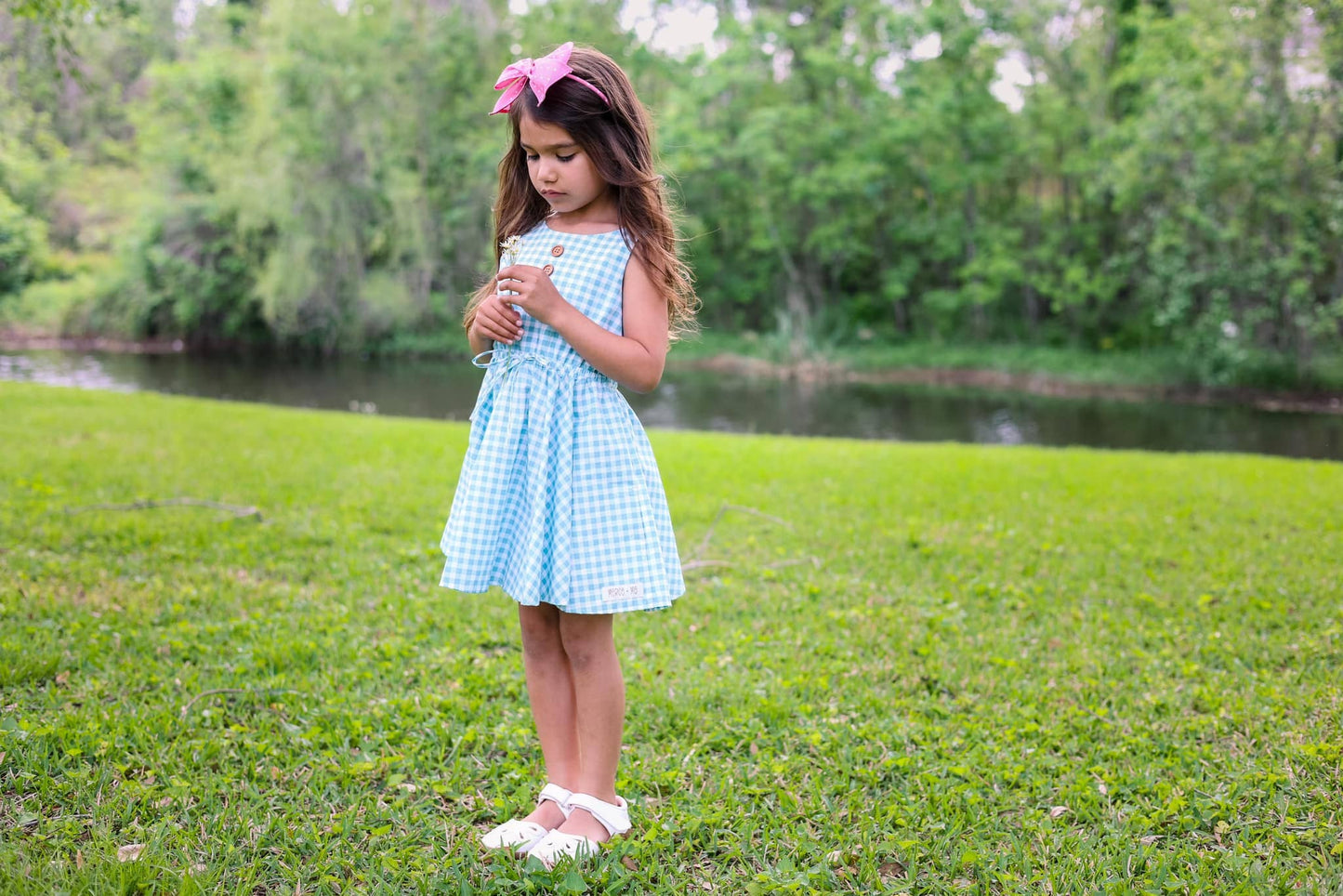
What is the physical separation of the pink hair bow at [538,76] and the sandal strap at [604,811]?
1626 millimetres

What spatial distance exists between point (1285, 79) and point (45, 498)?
19.6m

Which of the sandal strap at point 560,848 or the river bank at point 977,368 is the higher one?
the river bank at point 977,368

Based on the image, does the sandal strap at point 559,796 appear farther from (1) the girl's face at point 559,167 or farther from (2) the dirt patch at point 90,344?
(2) the dirt patch at point 90,344

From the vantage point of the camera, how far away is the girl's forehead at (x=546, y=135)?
222 centimetres

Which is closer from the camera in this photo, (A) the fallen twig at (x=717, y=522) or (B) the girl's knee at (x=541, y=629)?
(B) the girl's knee at (x=541, y=629)

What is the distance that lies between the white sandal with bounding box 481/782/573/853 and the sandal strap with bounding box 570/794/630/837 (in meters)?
0.04

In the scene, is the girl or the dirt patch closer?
the girl

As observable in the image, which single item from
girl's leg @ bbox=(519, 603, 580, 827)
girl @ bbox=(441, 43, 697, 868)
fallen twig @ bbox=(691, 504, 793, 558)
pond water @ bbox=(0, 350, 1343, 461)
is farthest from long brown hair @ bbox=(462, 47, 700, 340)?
pond water @ bbox=(0, 350, 1343, 461)

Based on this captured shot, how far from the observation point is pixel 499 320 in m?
2.28

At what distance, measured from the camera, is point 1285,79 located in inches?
679

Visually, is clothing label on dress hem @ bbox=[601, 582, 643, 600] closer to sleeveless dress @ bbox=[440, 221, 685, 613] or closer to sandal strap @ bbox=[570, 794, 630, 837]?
sleeveless dress @ bbox=[440, 221, 685, 613]

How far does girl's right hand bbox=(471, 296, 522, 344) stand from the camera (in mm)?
2271

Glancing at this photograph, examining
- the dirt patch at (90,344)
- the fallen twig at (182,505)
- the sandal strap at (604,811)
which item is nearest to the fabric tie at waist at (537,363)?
the sandal strap at (604,811)

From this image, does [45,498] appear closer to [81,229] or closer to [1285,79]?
[1285,79]
